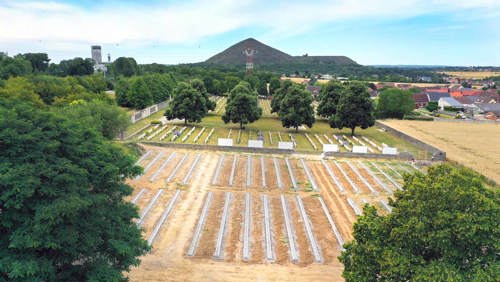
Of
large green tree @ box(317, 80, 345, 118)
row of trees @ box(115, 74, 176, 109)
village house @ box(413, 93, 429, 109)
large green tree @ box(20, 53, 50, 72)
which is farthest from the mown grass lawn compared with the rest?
large green tree @ box(20, 53, 50, 72)

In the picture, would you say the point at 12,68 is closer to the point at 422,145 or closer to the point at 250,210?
the point at 250,210

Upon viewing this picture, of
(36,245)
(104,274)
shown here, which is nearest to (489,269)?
(104,274)

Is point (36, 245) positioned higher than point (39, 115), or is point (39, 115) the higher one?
point (39, 115)

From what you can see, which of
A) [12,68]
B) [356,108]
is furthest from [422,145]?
[12,68]

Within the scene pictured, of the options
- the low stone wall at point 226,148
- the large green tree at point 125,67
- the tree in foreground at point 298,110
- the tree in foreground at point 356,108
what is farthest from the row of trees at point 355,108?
the large green tree at point 125,67

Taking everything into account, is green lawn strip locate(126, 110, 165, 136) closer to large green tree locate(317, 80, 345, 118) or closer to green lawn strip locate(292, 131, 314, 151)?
green lawn strip locate(292, 131, 314, 151)

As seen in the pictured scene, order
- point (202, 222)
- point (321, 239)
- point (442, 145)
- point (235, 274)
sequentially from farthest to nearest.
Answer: point (442, 145), point (202, 222), point (321, 239), point (235, 274)

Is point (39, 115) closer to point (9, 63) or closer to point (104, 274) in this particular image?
point (104, 274)
